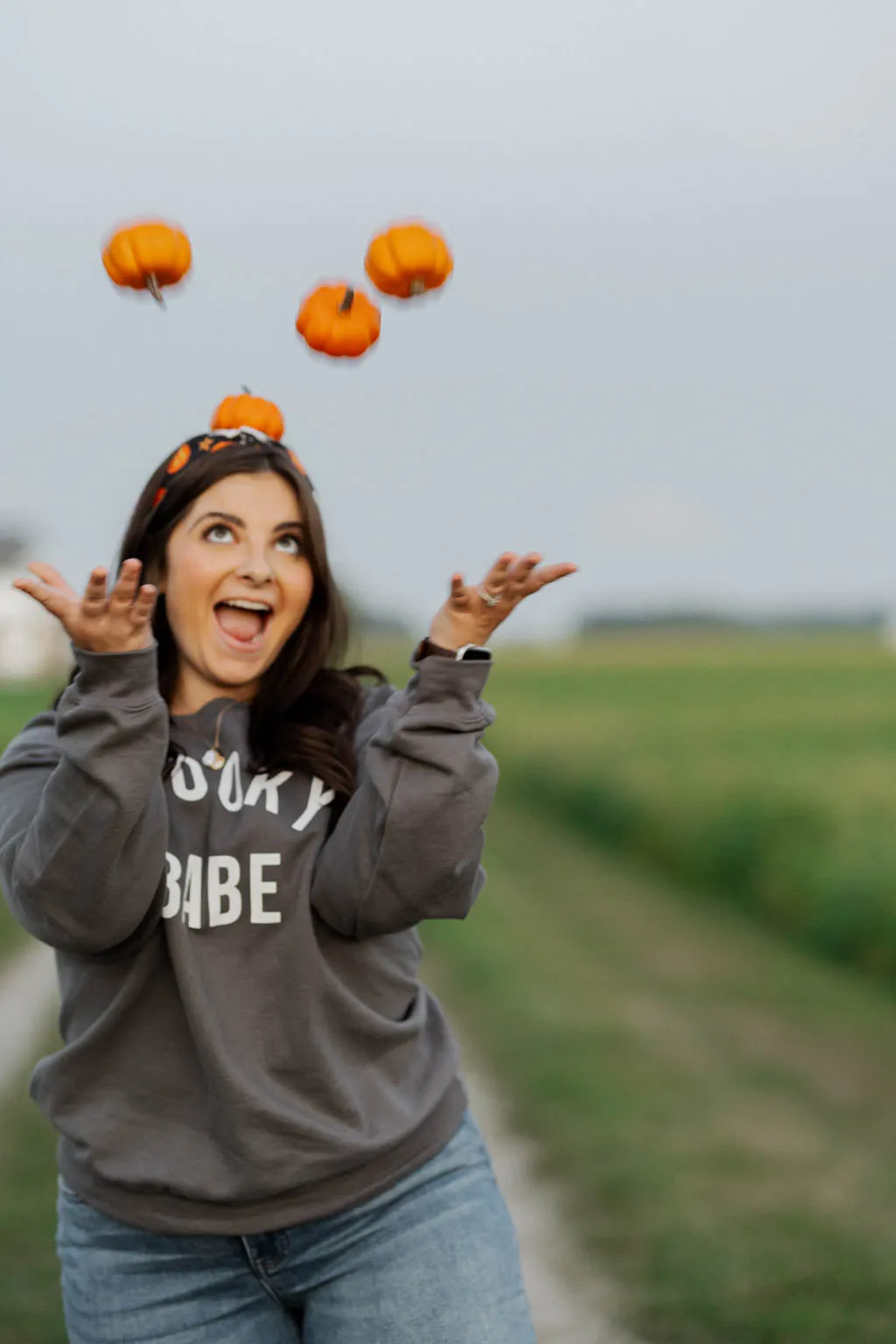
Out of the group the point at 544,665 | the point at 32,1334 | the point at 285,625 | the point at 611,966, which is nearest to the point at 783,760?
the point at 611,966

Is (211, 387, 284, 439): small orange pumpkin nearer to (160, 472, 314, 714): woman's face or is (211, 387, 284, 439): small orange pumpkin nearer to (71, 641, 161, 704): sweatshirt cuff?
(160, 472, 314, 714): woman's face

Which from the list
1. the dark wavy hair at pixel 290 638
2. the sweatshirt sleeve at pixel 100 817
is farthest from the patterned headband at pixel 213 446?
the sweatshirt sleeve at pixel 100 817

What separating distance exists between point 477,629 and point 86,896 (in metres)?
0.66

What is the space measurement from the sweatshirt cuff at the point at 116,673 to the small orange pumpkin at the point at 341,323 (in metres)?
0.71

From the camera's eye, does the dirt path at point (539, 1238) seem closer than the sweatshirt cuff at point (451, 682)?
No

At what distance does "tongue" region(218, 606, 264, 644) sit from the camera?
2385 mm

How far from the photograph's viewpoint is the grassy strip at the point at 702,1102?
3.91 m

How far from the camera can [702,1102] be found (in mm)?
5512

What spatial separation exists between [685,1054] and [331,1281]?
4.32 metres

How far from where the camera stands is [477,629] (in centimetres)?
216

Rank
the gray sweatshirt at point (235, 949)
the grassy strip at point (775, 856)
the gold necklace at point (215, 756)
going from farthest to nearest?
the grassy strip at point (775, 856)
the gold necklace at point (215, 756)
the gray sweatshirt at point (235, 949)

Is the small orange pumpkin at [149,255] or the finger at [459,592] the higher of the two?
the small orange pumpkin at [149,255]

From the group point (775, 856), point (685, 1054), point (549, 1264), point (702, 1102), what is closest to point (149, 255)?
point (549, 1264)

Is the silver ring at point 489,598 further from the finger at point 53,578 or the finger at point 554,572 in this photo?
the finger at point 53,578
